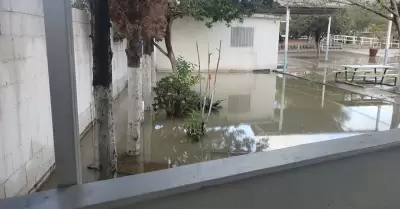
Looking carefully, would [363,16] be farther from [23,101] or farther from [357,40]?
[23,101]

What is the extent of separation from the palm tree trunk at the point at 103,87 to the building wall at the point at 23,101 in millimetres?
183

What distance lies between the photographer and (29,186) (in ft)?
9.34

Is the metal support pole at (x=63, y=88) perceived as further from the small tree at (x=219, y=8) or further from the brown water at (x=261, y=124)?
the small tree at (x=219, y=8)

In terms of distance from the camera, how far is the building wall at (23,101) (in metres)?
2.45

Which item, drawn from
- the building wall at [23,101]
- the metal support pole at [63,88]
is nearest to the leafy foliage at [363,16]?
the building wall at [23,101]

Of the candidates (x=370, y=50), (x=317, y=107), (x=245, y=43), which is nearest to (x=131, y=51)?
(x=317, y=107)

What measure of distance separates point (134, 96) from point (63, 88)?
3205 millimetres

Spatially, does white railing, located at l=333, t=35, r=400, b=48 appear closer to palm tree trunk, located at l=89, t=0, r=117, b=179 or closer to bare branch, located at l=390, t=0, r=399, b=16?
bare branch, located at l=390, t=0, r=399, b=16

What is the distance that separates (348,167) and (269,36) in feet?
42.2

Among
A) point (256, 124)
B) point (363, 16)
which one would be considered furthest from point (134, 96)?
point (363, 16)

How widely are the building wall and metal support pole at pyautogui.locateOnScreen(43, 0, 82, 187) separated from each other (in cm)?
92

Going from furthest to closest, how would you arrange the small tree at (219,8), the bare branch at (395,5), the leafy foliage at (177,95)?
the small tree at (219,8), the bare branch at (395,5), the leafy foliage at (177,95)

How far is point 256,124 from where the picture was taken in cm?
556

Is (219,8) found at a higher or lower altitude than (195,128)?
higher
